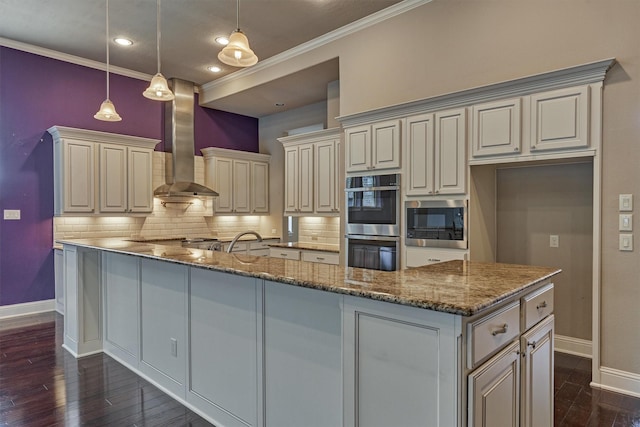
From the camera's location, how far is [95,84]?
19.1ft

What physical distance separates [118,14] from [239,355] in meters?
4.12

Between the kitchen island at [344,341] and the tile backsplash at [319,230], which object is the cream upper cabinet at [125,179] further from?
the kitchen island at [344,341]

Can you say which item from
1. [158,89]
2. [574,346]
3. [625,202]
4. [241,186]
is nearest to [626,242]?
[625,202]

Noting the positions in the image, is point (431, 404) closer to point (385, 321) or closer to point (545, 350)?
point (385, 321)

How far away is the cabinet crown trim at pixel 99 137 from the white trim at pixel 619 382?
6150mm

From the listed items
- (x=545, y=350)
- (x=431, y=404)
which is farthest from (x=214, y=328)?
(x=545, y=350)

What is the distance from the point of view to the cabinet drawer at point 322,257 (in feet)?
17.0

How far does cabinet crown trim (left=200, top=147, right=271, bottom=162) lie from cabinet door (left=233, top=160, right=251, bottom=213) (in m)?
0.11

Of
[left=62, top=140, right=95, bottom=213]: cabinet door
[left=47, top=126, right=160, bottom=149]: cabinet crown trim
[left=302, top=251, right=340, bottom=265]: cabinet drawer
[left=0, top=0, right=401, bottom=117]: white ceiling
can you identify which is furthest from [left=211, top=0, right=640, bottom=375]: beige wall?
[left=62, top=140, right=95, bottom=213]: cabinet door

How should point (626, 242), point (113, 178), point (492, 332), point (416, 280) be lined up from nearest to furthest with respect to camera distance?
point (492, 332) < point (416, 280) < point (626, 242) < point (113, 178)

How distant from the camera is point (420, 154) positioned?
3.85 meters

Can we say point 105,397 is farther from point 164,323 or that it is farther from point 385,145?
point 385,145

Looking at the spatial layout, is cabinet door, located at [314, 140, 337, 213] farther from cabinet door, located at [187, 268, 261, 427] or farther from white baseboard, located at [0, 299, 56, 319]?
white baseboard, located at [0, 299, 56, 319]

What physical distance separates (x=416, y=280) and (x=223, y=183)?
5687 millimetres
